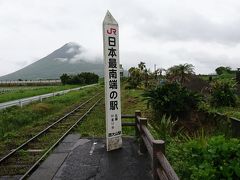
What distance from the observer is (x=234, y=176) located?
177 inches

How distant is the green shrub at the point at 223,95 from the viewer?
16.0m

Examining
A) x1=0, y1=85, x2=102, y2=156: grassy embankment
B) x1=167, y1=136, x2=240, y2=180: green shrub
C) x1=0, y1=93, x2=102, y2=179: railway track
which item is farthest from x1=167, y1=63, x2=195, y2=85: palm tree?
x1=167, y1=136, x2=240, y2=180: green shrub

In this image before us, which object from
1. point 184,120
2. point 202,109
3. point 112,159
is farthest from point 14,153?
point 202,109

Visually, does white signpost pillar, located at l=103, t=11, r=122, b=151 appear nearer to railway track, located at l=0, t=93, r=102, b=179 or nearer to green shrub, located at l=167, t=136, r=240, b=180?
railway track, located at l=0, t=93, r=102, b=179

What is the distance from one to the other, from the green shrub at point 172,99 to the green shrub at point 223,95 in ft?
7.28

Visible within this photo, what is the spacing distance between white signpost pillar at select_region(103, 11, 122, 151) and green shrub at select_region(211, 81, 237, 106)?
8.68m

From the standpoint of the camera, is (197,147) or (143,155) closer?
(197,147)

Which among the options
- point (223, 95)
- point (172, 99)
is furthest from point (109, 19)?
point (223, 95)

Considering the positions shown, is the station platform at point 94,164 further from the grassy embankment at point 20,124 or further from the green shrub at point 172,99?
the green shrub at point 172,99

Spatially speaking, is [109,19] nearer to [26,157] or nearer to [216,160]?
[26,157]

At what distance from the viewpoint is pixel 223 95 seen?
1602cm

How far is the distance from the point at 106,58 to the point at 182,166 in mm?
3346

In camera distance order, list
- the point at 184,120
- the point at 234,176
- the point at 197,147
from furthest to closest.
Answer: the point at 184,120, the point at 197,147, the point at 234,176

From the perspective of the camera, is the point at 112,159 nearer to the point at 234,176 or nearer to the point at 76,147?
the point at 76,147
